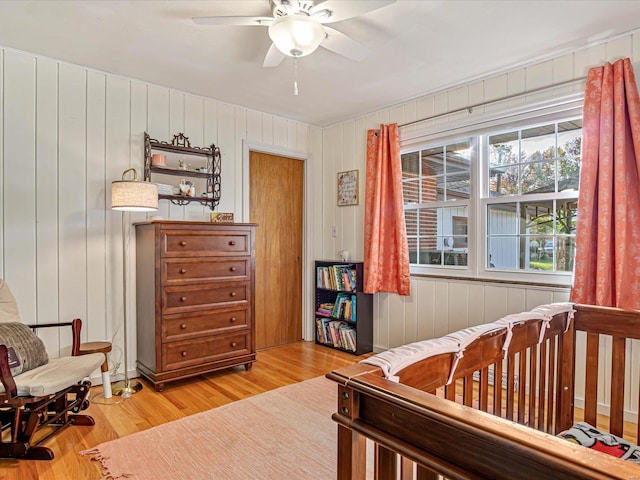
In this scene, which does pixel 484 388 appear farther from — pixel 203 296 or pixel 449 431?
pixel 203 296

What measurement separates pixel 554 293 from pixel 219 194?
115 inches

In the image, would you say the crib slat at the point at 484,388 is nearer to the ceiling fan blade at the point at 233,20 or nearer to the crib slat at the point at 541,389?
the crib slat at the point at 541,389

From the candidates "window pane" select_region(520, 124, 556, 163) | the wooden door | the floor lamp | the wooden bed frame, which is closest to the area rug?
the floor lamp

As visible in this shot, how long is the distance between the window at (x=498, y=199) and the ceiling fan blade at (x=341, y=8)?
5.66 feet

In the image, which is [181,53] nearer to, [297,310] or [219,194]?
[219,194]

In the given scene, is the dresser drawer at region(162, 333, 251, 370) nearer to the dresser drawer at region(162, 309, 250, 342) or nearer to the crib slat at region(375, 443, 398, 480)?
the dresser drawer at region(162, 309, 250, 342)

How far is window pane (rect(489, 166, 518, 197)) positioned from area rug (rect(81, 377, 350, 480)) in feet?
7.00

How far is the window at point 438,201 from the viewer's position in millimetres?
3338

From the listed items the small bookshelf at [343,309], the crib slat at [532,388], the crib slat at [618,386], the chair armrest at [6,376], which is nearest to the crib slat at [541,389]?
the crib slat at [532,388]

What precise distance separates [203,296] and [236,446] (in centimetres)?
125

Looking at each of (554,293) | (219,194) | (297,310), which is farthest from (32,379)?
(554,293)

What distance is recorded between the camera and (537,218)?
290cm

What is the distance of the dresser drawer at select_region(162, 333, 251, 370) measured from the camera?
286 centimetres

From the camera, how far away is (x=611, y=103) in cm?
238
